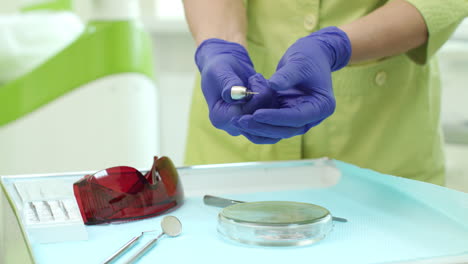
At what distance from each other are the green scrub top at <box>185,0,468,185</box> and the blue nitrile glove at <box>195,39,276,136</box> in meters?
0.17

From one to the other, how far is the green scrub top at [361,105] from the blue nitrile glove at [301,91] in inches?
5.2

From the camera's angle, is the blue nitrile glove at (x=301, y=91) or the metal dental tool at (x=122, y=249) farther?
the blue nitrile glove at (x=301, y=91)

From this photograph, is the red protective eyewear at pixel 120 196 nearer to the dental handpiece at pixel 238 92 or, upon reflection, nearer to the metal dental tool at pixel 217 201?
the metal dental tool at pixel 217 201

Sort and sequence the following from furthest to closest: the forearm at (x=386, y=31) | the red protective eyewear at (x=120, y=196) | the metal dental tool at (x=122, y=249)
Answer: the forearm at (x=386, y=31)
the red protective eyewear at (x=120, y=196)
the metal dental tool at (x=122, y=249)

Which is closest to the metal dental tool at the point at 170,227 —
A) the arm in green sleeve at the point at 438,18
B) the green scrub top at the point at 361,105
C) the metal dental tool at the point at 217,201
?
the metal dental tool at the point at 217,201

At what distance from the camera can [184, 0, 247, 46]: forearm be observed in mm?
975

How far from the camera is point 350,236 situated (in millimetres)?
613

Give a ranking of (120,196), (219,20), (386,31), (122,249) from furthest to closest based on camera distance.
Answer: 1. (219,20)
2. (386,31)
3. (120,196)
4. (122,249)

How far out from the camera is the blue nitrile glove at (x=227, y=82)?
75cm

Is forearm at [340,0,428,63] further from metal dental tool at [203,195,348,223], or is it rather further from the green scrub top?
metal dental tool at [203,195,348,223]

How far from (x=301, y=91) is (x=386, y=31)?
0.19m

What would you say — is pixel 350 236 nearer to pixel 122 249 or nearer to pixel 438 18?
pixel 122 249

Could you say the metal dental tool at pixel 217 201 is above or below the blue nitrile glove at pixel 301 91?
below

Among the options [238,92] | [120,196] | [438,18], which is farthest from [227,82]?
[438,18]
